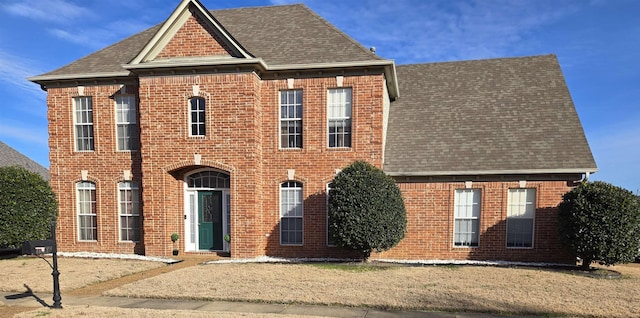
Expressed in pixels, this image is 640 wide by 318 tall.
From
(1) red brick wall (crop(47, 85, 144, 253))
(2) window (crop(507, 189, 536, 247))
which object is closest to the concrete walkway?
(1) red brick wall (crop(47, 85, 144, 253))

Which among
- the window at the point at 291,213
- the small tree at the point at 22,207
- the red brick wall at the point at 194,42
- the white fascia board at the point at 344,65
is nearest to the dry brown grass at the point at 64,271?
the small tree at the point at 22,207

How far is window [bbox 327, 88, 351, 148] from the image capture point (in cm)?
1252

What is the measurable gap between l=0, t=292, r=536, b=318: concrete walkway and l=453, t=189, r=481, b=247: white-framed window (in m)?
6.20

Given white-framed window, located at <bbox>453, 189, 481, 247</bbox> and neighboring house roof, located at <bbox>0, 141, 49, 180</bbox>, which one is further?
neighboring house roof, located at <bbox>0, 141, 49, 180</bbox>

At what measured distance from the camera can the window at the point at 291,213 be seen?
12.7m

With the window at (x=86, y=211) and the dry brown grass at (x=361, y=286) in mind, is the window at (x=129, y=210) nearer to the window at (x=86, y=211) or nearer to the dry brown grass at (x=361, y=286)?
the window at (x=86, y=211)

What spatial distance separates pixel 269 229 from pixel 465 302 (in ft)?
24.4

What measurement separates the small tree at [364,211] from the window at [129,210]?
299 inches

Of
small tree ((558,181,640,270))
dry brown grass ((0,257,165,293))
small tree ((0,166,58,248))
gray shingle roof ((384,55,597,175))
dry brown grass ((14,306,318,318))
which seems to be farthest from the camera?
gray shingle roof ((384,55,597,175))

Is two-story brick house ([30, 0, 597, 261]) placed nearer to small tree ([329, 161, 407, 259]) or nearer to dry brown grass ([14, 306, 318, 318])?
small tree ([329, 161, 407, 259])

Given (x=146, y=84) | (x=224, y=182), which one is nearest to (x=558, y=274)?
(x=224, y=182)

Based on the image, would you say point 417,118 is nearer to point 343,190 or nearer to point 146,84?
point 343,190

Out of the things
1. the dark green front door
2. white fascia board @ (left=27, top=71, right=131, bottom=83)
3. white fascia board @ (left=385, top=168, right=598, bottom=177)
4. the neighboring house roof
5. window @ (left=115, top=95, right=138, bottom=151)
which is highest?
white fascia board @ (left=27, top=71, right=131, bottom=83)

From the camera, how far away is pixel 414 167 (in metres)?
12.3
